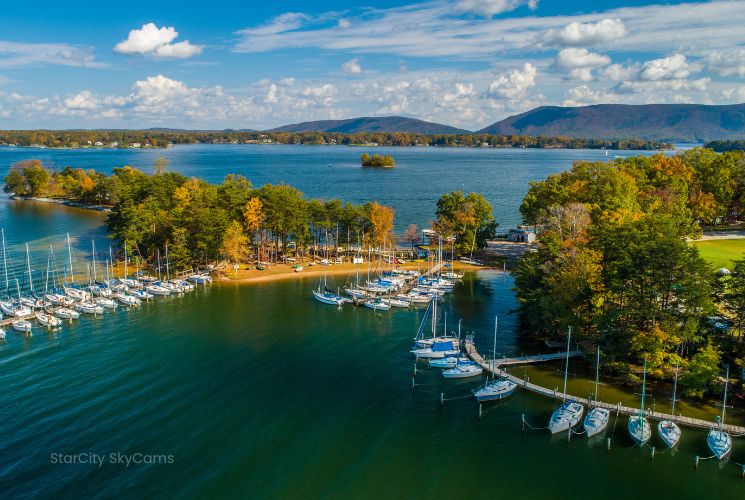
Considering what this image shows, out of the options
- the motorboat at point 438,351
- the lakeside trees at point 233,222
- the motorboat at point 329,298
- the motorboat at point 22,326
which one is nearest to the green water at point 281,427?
the motorboat at point 22,326

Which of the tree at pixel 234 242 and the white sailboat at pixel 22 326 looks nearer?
the white sailboat at pixel 22 326

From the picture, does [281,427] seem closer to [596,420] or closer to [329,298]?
[596,420]

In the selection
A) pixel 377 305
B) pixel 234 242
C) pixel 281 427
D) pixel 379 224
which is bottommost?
pixel 281 427

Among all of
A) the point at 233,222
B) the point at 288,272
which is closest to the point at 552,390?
the point at 288,272

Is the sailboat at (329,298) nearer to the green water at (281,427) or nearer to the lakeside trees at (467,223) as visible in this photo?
the green water at (281,427)

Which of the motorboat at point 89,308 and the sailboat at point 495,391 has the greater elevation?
the motorboat at point 89,308

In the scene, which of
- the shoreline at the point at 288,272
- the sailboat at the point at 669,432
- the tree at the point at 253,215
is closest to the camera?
the sailboat at the point at 669,432
